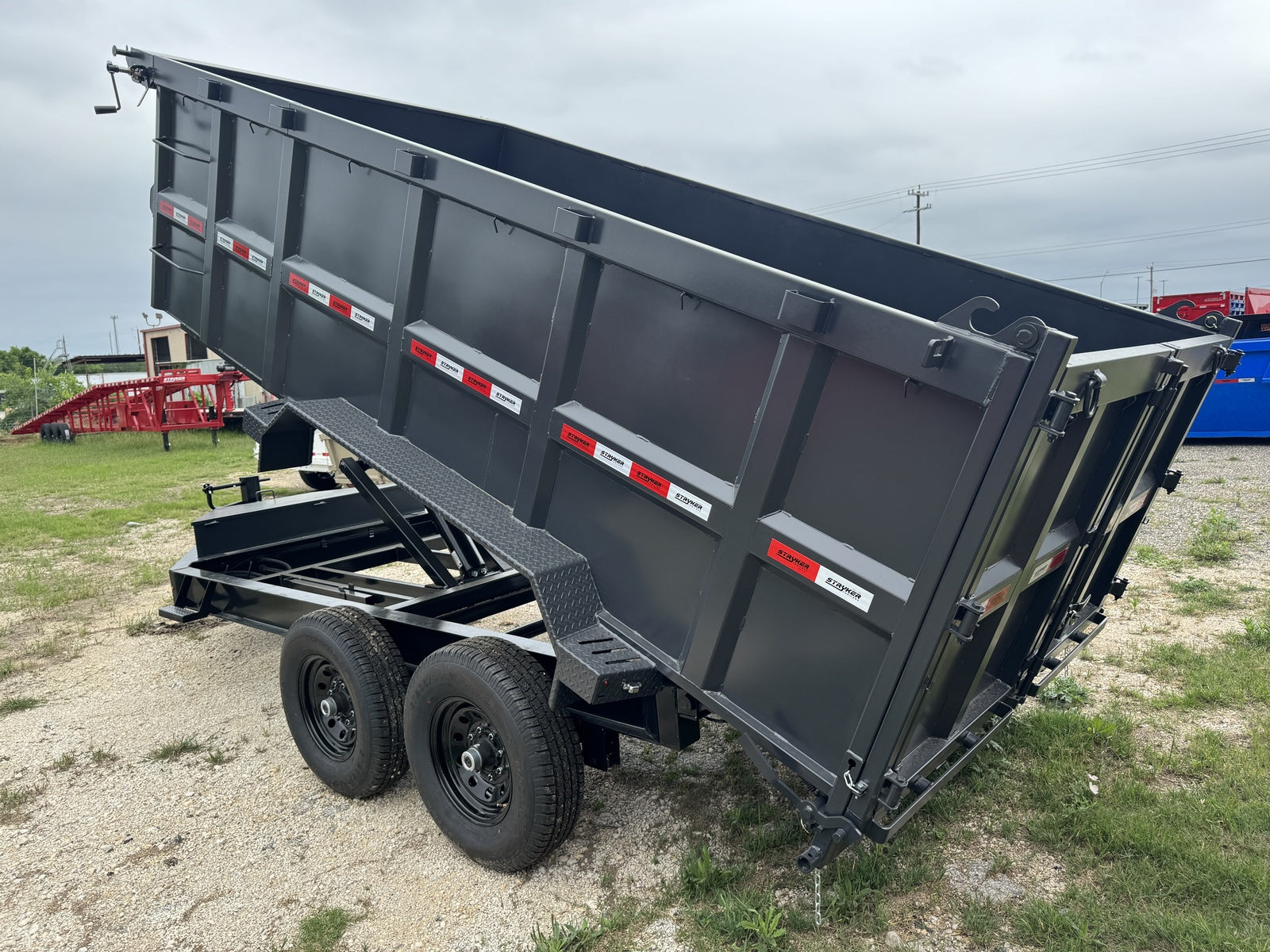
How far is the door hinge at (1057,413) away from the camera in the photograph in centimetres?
228

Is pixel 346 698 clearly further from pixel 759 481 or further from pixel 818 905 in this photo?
pixel 759 481

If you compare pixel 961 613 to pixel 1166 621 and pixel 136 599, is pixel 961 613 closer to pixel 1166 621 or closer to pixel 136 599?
pixel 1166 621

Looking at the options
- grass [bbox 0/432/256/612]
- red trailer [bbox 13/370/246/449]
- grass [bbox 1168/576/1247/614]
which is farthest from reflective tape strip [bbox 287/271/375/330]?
red trailer [bbox 13/370/246/449]

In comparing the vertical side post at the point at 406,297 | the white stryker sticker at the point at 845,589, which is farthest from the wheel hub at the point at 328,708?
the white stryker sticker at the point at 845,589

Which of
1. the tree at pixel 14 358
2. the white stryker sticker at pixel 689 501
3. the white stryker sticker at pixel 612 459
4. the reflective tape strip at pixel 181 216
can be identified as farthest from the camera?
the tree at pixel 14 358

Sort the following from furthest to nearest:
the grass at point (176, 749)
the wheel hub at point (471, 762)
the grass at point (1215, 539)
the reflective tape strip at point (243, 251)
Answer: the grass at point (1215, 539) < the grass at point (176, 749) < the reflective tape strip at point (243, 251) < the wheel hub at point (471, 762)

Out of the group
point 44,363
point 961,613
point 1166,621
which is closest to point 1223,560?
point 1166,621

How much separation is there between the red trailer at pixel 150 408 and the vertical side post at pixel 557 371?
16.2 meters

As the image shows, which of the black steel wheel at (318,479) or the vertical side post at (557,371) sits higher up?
the vertical side post at (557,371)

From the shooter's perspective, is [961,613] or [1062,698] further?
[1062,698]

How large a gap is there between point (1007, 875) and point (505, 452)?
2505 millimetres

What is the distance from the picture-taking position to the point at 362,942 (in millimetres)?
3193

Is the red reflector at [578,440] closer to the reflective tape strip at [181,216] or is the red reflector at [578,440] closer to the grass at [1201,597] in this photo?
the reflective tape strip at [181,216]

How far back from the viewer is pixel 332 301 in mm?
4137
